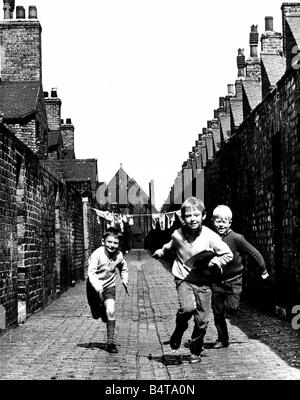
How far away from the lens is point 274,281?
12.5 meters

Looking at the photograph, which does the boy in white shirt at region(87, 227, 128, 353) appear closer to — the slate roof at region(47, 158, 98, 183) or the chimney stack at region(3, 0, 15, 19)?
the chimney stack at region(3, 0, 15, 19)

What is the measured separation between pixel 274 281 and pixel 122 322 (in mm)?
2655

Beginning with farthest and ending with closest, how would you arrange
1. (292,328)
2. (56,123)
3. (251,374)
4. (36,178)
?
(56,123), (36,178), (292,328), (251,374)

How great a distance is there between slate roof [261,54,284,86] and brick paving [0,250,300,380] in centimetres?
473

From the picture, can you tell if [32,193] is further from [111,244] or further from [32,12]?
[32,12]

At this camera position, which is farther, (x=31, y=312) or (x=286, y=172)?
(x=31, y=312)

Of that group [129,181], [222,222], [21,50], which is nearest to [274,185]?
[222,222]

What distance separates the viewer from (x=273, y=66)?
15.4 m

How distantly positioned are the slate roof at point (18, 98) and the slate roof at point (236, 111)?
25.5 feet

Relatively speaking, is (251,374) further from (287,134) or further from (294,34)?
(294,34)

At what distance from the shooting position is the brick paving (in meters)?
7.02

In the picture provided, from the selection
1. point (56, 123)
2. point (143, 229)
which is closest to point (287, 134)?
point (56, 123)

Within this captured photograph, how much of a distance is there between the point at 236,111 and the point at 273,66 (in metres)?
6.56

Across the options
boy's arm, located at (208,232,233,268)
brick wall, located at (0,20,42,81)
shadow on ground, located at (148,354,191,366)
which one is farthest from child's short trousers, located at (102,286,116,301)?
brick wall, located at (0,20,42,81)
